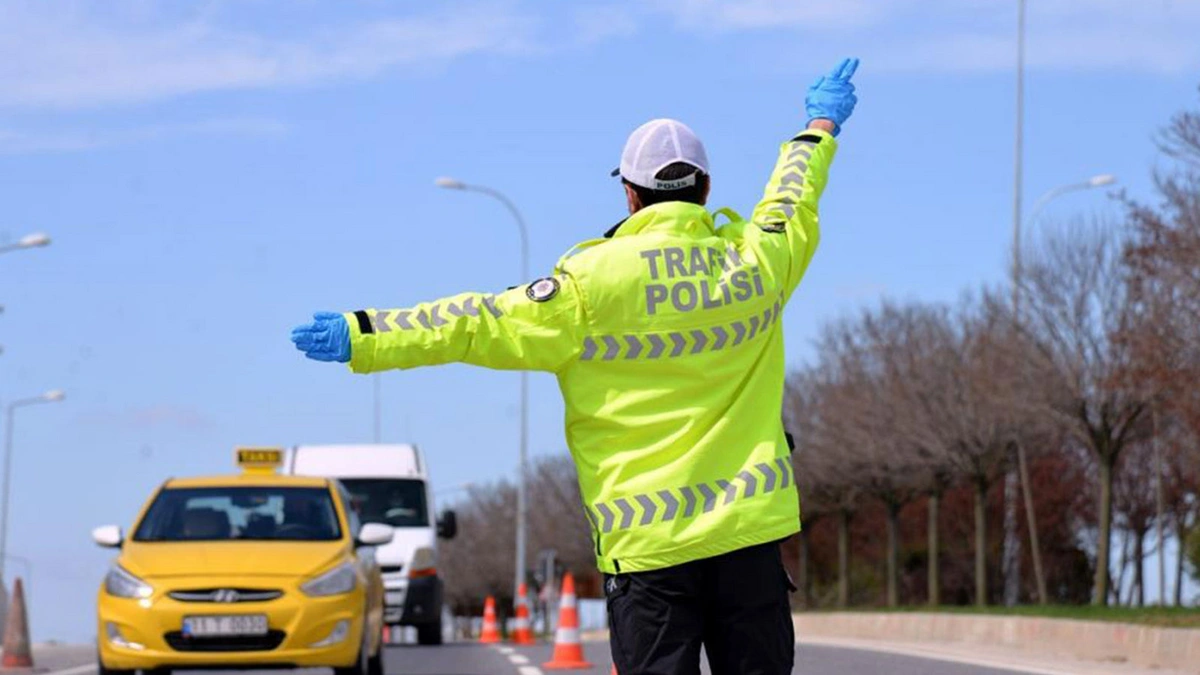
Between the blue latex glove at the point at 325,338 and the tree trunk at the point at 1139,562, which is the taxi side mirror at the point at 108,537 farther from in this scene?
the tree trunk at the point at 1139,562

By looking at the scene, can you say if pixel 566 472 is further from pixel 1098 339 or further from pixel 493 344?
pixel 493 344

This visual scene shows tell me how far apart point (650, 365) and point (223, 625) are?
9.55 meters

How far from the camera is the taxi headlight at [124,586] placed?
14680 millimetres

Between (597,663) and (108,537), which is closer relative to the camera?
(108,537)

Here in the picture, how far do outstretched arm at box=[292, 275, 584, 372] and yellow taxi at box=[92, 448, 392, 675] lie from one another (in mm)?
9318

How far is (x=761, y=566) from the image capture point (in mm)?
5449

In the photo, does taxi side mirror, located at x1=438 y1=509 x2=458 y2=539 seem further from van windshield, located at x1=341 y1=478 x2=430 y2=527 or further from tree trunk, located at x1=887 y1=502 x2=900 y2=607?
tree trunk, located at x1=887 y1=502 x2=900 y2=607

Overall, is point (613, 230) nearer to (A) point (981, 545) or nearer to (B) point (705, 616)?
(B) point (705, 616)

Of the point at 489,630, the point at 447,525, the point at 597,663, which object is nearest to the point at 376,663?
the point at 597,663

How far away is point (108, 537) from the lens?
50.9 ft

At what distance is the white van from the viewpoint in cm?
2900

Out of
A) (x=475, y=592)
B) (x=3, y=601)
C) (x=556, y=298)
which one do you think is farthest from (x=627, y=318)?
(x=475, y=592)

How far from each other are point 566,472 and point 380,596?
87.5 m

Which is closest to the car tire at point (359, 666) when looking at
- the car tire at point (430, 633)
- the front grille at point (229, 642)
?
the front grille at point (229, 642)
